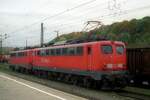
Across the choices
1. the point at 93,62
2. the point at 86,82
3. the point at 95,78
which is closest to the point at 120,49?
the point at 93,62

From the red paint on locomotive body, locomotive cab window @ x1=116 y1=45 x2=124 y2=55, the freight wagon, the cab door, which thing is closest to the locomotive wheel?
the red paint on locomotive body

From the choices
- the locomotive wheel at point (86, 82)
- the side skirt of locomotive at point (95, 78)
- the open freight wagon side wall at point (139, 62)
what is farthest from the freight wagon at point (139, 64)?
the locomotive wheel at point (86, 82)

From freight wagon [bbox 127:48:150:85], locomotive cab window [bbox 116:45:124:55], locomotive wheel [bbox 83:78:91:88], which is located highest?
locomotive cab window [bbox 116:45:124:55]

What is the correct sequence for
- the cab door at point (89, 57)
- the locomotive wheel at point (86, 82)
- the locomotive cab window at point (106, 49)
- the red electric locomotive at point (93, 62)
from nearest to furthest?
1. the red electric locomotive at point (93, 62)
2. the locomotive cab window at point (106, 49)
3. the cab door at point (89, 57)
4. the locomotive wheel at point (86, 82)

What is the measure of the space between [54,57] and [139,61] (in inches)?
354

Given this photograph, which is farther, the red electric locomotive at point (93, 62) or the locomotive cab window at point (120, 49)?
the locomotive cab window at point (120, 49)

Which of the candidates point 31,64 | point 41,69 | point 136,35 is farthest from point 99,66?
point 136,35

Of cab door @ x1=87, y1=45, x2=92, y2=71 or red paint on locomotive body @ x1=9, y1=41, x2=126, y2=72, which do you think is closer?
red paint on locomotive body @ x1=9, y1=41, x2=126, y2=72

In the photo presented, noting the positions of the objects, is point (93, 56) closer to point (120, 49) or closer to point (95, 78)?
point (95, 78)

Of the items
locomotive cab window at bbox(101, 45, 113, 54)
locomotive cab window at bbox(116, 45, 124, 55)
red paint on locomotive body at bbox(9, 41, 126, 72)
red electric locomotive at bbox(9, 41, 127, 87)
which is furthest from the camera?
locomotive cab window at bbox(116, 45, 124, 55)

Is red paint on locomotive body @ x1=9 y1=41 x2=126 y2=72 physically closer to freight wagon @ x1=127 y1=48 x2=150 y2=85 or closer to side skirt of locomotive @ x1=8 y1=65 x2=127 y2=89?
side skirt of locomotive @ x1=8 y1=65 x2=127 y2=89

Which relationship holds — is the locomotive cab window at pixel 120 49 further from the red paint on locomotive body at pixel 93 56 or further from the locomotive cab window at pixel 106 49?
the locomotive cab window at pixel 106 49

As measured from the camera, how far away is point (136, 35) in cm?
6525

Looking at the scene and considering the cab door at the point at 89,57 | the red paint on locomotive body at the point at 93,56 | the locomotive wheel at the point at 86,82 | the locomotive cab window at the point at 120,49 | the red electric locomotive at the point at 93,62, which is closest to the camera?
the red electric locomotive at the point at 93,62
